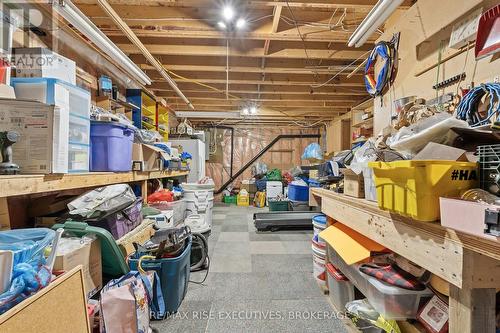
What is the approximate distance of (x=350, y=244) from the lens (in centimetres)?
149

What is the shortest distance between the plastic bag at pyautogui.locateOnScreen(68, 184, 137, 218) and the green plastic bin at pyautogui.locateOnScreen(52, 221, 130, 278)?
188mm

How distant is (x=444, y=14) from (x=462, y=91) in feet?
1.80

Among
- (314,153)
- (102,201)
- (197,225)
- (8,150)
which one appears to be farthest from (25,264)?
(314,153)

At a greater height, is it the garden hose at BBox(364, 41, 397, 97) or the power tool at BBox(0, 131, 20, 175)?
the garden hose at BBox(364, 41, 397, 97)

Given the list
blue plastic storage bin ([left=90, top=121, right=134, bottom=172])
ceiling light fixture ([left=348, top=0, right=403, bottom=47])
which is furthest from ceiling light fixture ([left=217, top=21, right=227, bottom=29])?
blue plastic storage bin ([left=90, top=121, right=134, bottom=172])

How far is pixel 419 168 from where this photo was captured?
77 cm

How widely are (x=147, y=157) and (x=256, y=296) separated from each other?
6.36 feet

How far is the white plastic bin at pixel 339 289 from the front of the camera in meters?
1.60

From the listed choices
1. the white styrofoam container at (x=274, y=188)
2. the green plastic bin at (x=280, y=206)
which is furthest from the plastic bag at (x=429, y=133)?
the white styrofoam container at (x=274, y=188)

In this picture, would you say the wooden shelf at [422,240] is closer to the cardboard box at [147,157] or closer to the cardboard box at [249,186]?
the cardboard box at [147,157]

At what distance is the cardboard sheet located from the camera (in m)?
1.35

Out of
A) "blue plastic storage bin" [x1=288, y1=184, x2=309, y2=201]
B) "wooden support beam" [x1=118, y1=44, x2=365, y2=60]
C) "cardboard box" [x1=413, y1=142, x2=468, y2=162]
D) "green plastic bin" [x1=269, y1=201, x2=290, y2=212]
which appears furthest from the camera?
"green plastic bin" [x1=269, y1=201, x2=290, y2=212]

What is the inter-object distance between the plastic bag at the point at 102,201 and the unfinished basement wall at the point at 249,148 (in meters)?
5.38

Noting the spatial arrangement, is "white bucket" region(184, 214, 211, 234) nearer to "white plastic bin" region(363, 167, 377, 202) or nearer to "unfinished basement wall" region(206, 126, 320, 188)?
"white plastic bin" region(363, 167, 377, 202)
